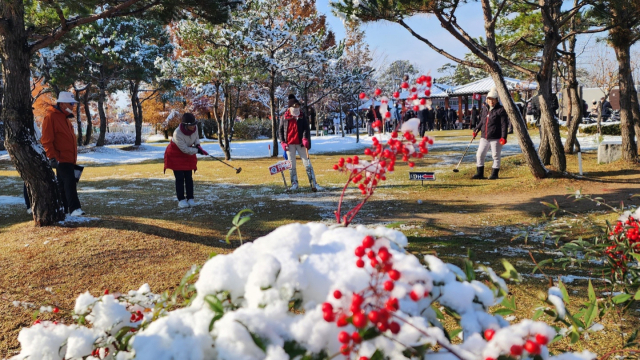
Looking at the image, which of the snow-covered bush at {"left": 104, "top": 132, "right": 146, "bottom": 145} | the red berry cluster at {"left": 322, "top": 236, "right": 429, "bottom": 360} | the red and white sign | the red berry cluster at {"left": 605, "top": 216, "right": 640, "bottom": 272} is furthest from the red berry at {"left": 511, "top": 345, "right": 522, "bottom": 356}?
the snow-covered bush at {"left": 104, "top": 132, "right": 146, "bottom": 145}

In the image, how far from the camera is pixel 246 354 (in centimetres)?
102

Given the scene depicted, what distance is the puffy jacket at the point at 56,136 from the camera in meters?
6.29

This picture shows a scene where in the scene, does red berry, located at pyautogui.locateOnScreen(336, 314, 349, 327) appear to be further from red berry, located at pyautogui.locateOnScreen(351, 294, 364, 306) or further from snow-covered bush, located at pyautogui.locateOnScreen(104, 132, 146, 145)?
snow-covered bush, located at pyautogui.locateOnScreen(104, 132, 146, 145)

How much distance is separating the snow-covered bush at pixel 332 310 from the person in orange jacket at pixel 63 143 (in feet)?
19.8

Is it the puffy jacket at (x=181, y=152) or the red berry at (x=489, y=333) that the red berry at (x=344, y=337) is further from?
the puffy jacket at (x=181, y=152)

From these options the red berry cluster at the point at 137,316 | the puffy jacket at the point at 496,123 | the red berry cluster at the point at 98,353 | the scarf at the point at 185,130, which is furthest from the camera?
the puffy jacket at the point at 496,123

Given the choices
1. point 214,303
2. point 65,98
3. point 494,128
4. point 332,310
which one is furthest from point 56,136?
point 494,128

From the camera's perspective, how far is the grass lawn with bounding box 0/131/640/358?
155 inches

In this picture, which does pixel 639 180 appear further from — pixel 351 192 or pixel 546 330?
pixel 546 330

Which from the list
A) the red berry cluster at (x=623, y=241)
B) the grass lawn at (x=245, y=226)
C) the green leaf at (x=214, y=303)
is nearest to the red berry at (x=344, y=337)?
the green leaf at (x=214, y=303)

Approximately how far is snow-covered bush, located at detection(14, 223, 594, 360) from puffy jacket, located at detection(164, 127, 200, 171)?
6430 mm

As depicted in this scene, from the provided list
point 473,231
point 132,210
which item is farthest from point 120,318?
point 132,210

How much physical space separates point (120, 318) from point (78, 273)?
138 inches

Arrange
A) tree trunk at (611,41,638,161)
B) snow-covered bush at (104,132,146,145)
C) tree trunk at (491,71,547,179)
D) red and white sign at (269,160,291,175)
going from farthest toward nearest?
snow-covered bush at (104,132,146,145) → tree trunk at (611,41,638,161) → tree trunk at (491,71,547,179) → red and white sign at (269,160,291,175)
